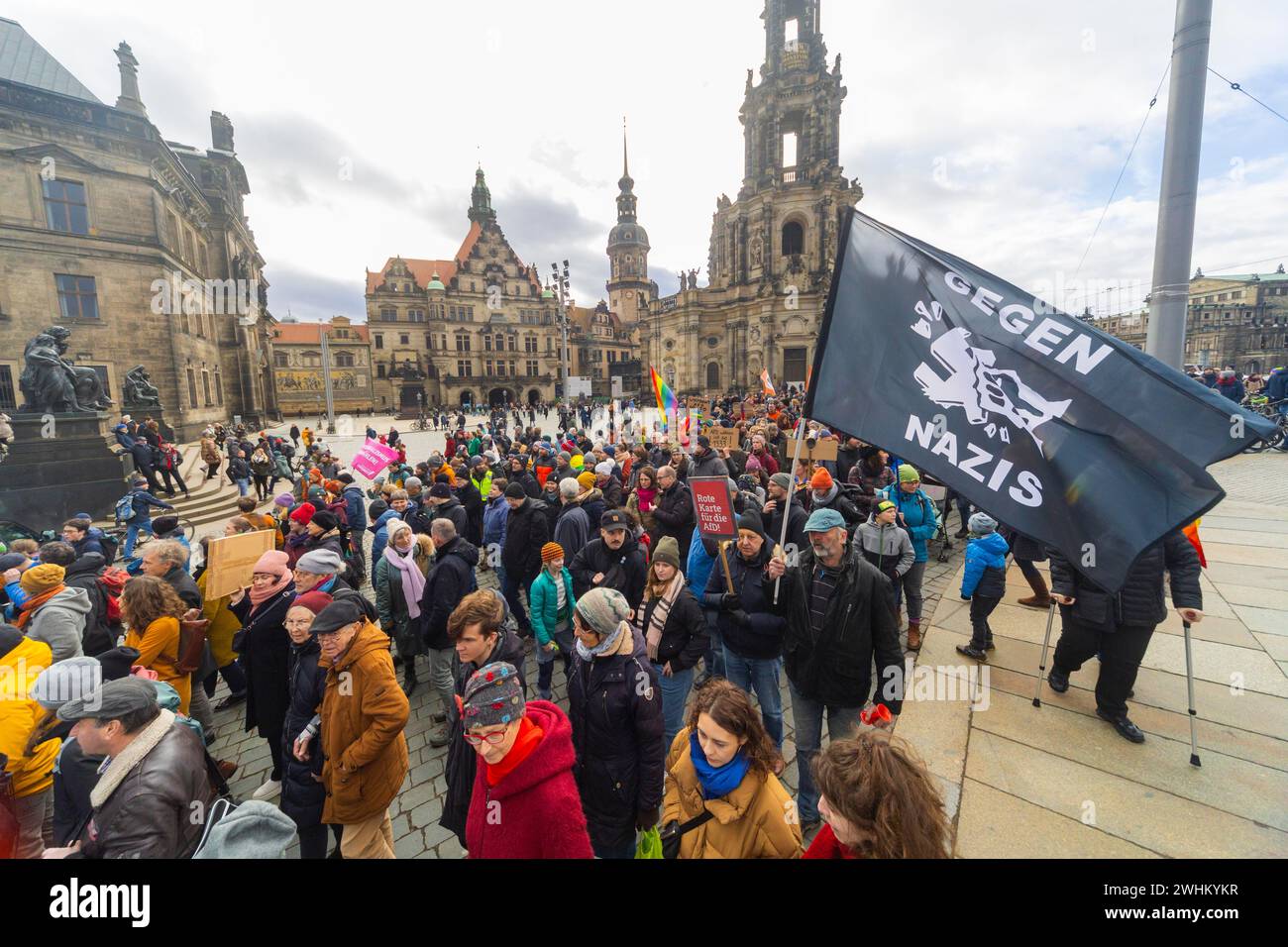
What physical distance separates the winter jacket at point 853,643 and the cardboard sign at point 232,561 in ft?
15.3

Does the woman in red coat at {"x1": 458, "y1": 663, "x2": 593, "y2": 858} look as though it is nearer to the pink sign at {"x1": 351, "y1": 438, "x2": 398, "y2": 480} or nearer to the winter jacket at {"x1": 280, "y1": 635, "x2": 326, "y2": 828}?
the winter jacket at {"x1": 280, "y1": 635, "x2": 326, "y2": 828}

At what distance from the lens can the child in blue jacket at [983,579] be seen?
500cm

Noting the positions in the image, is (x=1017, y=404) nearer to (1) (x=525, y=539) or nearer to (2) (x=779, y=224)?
(1) (x=525, y=539)

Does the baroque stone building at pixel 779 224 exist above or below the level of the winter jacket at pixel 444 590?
above

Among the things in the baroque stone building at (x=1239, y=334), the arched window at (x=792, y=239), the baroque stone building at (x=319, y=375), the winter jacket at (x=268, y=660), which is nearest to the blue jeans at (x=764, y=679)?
the winter jacket at (x=268, y=660)

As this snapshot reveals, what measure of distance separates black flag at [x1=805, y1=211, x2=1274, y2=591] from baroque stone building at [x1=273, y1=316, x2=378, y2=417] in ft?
217

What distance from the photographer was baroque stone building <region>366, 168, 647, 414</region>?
59.1 meters

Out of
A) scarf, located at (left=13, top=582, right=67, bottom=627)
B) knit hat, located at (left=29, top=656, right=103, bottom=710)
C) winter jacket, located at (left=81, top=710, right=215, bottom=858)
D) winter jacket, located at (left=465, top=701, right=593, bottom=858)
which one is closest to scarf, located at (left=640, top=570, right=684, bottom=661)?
winter jacket, located at (left=465, top=701, right=593, bottom=858)

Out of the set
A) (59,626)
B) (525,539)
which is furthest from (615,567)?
(59,626)

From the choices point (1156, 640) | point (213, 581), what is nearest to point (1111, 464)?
→ point (1156, 640)

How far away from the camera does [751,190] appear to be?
155 ft

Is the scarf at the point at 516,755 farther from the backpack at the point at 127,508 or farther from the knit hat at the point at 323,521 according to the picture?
the backpack at the point at 127,508

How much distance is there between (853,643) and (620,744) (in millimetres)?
1644
